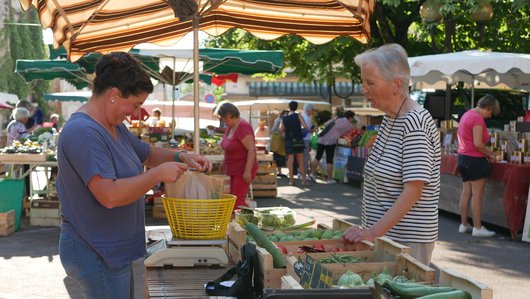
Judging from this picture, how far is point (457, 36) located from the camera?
19.9 meters

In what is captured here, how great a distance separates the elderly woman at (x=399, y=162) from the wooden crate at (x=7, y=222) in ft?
26.1

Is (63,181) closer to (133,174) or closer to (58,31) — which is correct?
(133,174)

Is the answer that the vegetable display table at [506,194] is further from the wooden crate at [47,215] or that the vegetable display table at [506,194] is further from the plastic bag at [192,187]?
the plastic bag at [192,187]

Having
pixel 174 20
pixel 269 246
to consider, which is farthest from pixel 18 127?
pixel 269 246

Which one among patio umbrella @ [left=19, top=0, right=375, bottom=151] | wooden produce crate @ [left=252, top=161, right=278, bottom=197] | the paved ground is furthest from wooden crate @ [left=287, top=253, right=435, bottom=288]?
wooden produce crate @ [left=252, top=161, right=278, bottom=197]

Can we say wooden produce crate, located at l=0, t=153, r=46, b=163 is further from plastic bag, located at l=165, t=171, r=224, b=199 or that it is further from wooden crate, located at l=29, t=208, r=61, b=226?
plastic bag, located at l=165, t=171, r=224, b=199

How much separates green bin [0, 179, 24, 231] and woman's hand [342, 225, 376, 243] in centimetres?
823

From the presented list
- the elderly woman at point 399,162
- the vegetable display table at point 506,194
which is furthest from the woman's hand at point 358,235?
the vegetable display table at point 506,194

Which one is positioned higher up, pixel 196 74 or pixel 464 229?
pixel 196 74

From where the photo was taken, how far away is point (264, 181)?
15.7m

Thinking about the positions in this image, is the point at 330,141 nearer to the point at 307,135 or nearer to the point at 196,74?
the point at 307,135

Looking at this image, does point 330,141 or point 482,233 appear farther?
point 330,141

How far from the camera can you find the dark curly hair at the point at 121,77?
137 inches

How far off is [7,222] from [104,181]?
8.24 m
